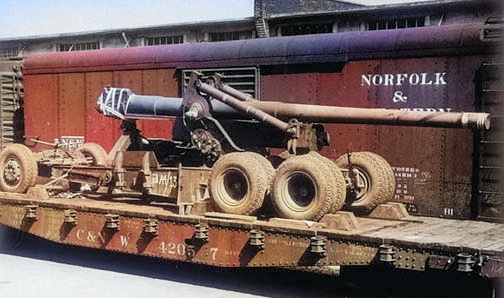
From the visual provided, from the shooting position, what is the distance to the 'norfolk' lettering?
8.10 meters

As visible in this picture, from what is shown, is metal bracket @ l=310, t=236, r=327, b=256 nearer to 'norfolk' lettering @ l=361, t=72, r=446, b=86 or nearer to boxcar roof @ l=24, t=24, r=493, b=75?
'norfolk' lettering @ l=361, t=72, r=446, b=86

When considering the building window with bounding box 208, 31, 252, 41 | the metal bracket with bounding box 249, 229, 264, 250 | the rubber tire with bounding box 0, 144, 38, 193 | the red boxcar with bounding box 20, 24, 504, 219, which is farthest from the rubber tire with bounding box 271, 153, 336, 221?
the building window with bounding box 208, 31, 252, 41

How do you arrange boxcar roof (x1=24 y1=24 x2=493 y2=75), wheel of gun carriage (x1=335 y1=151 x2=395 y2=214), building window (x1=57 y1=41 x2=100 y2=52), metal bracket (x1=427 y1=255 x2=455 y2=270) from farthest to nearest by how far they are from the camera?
1. building window (x1=57 y1=41 x2=100 y2=52)
2. boxcar roof (x1=24 y1=24 x2=493 y2=75)
3. wheel of gun carriage (x1=335 y1=151 x2=395 y2=214)
4. metal bracket (x1=427 y1=255 x2=455 y2=270)

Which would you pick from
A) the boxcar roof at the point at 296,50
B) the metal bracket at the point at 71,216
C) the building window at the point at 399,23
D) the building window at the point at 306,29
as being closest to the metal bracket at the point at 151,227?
the metal bracket at the point at 71,216

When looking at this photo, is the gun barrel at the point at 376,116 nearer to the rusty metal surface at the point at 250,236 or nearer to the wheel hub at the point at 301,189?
the wheel hub at the point at 301,189

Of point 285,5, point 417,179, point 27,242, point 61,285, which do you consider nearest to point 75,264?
point 61,285

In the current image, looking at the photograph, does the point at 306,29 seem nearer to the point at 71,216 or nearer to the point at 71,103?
the point at 71,103

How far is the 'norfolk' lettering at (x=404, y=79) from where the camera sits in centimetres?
810

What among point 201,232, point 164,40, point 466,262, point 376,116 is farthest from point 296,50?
point 164,40

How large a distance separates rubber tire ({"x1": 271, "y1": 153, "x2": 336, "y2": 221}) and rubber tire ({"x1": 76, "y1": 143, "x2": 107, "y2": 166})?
4078mm

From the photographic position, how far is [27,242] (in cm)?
1083

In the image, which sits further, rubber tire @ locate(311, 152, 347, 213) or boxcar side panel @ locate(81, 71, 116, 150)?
boxcar side panel @ locate(81, 71, 116, 150)

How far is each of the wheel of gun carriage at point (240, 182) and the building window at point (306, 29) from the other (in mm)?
13352

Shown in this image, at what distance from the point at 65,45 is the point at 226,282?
20.9 metres
